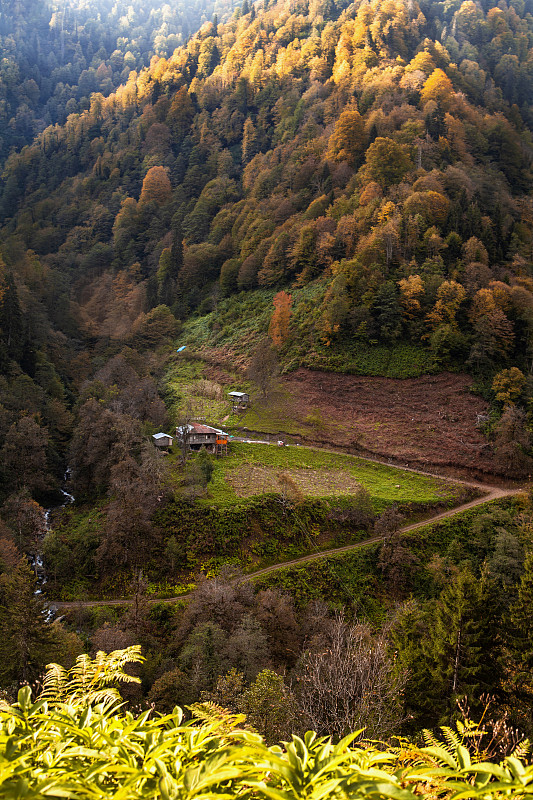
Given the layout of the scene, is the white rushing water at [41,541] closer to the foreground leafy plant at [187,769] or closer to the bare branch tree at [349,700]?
the bare branch tree at [349,700]

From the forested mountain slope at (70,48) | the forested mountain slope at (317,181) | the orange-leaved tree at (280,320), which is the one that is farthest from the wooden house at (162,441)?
the forested mountain slope at (70,48)

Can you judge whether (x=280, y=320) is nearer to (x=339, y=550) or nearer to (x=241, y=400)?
(x=241, y=400)

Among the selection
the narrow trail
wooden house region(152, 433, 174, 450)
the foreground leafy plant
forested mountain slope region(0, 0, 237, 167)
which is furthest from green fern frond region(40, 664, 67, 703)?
forested mountain slope region(0, 0, 237, 167)

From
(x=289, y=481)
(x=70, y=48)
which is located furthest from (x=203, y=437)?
(x=70, y=48)

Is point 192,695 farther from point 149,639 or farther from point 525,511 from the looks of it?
point 525,511

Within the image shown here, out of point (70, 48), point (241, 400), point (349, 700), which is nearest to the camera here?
point (349, 700)

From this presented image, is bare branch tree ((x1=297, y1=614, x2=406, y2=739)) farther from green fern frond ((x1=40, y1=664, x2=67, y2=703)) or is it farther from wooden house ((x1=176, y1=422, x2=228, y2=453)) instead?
wooden house ((x1=176, y1=422, x2=228, y2=453))
